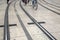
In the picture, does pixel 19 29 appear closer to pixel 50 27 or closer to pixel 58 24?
pixel 50 27

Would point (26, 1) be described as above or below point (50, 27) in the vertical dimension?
below

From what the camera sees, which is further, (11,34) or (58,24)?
(58,24)

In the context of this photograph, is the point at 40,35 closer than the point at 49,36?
No

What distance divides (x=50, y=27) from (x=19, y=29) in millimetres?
1328

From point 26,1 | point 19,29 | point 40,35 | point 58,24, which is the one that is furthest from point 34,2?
point 40,35

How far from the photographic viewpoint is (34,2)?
437 inches

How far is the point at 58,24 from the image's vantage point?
7.33m

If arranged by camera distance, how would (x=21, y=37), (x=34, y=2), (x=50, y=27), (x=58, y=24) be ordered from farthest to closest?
(x=34, y=2)
(x=58, y=24)
(x=50, y=27)
(x=21, y=37)

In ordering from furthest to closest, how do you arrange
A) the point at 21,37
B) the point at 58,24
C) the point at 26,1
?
the point at 26,1, the point at 58,24, the point at 21,37

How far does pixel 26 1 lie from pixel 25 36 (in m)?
7.61

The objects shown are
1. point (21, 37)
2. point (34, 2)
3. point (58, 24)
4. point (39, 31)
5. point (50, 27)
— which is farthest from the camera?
point (34, 2)

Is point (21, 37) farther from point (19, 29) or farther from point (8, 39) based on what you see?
point (19, 29)

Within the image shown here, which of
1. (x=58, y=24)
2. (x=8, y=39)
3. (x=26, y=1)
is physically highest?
(x=8, y=39)

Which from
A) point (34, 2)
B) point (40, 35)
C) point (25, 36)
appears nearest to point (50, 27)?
point (40, 35)
